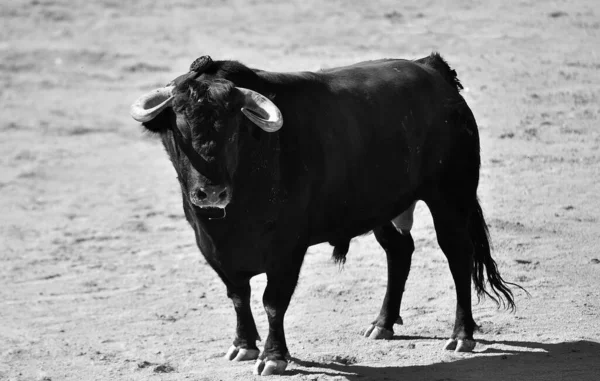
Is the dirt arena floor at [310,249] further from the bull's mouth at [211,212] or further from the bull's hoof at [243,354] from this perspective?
the bull's mouth at [211,212]

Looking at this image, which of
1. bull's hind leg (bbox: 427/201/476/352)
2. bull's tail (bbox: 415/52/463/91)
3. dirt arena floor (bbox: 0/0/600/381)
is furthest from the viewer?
bull's tail (bbox: 415/52/463/91)

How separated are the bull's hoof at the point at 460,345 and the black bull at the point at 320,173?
1 centimetres

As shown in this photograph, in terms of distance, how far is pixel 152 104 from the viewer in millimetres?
7254

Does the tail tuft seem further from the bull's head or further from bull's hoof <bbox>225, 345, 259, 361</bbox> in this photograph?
the bull's head

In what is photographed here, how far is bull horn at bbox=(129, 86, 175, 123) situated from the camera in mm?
7109

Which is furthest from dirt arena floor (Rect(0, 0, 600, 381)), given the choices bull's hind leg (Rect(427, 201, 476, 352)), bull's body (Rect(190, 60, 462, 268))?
bull's body (Rect(190, 60, 462, 268))

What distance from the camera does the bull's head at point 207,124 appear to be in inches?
272

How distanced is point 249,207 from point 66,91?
11.0m

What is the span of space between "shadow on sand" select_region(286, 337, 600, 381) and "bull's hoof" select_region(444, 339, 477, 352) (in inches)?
3.2

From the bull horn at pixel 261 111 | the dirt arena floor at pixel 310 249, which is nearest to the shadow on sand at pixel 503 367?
the dirt arena floor at pixel 310 249

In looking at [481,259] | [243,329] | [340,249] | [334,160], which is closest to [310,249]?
[340,249]

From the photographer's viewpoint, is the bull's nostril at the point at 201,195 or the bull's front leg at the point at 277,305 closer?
the bull's nostril at the point at 201,195

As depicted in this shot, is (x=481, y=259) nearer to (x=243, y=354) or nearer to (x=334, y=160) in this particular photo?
(x=334, y=160)

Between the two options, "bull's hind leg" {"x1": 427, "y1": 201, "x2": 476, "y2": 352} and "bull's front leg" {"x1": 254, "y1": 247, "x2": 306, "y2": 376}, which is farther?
"bull's hind leg" {"x1": 427, "y1": 201, "x2": 476, "y2": 352}
